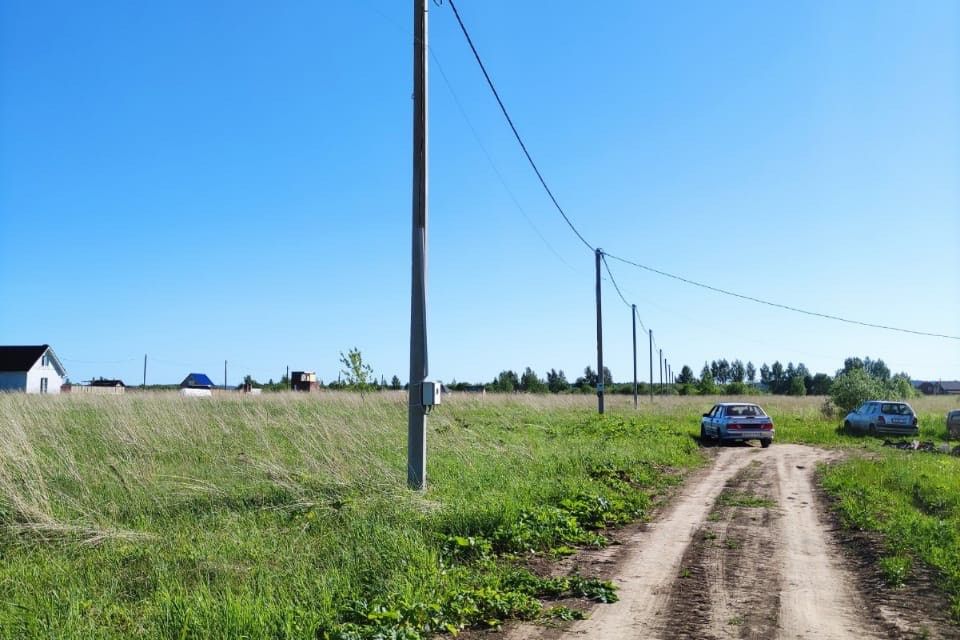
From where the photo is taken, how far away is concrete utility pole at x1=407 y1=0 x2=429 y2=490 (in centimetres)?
982

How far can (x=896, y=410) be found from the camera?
27031 mm

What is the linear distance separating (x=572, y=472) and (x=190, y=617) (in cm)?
828

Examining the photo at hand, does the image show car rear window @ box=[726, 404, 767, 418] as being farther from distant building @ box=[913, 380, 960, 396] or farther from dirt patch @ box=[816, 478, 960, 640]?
distant building @ box=[913, 380, 960, 396]

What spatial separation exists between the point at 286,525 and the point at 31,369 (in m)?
58.3

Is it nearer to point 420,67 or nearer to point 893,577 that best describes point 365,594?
point 893,577

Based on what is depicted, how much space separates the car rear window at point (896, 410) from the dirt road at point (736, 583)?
19241 millimetres

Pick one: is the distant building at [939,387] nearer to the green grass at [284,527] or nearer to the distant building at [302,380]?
the distant building at [302,380]

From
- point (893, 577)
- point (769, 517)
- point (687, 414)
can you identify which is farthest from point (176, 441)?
point (687, 414)

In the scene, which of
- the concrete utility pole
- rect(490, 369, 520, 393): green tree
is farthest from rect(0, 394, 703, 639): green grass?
rect(490, 369, 520, 393): green tree

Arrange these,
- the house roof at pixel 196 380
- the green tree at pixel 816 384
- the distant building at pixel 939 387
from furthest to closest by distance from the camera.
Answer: the distant building at pixel 939 387 < the green tree at pixel 816 384 < the house roof at pixel 196 380

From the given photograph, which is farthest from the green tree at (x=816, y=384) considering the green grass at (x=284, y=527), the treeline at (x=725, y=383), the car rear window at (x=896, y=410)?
the green grass at (x=284, y=527)

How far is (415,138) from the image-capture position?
10.3 metres

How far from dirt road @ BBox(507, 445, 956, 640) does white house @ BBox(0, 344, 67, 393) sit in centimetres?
5689

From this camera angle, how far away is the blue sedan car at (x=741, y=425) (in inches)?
903
